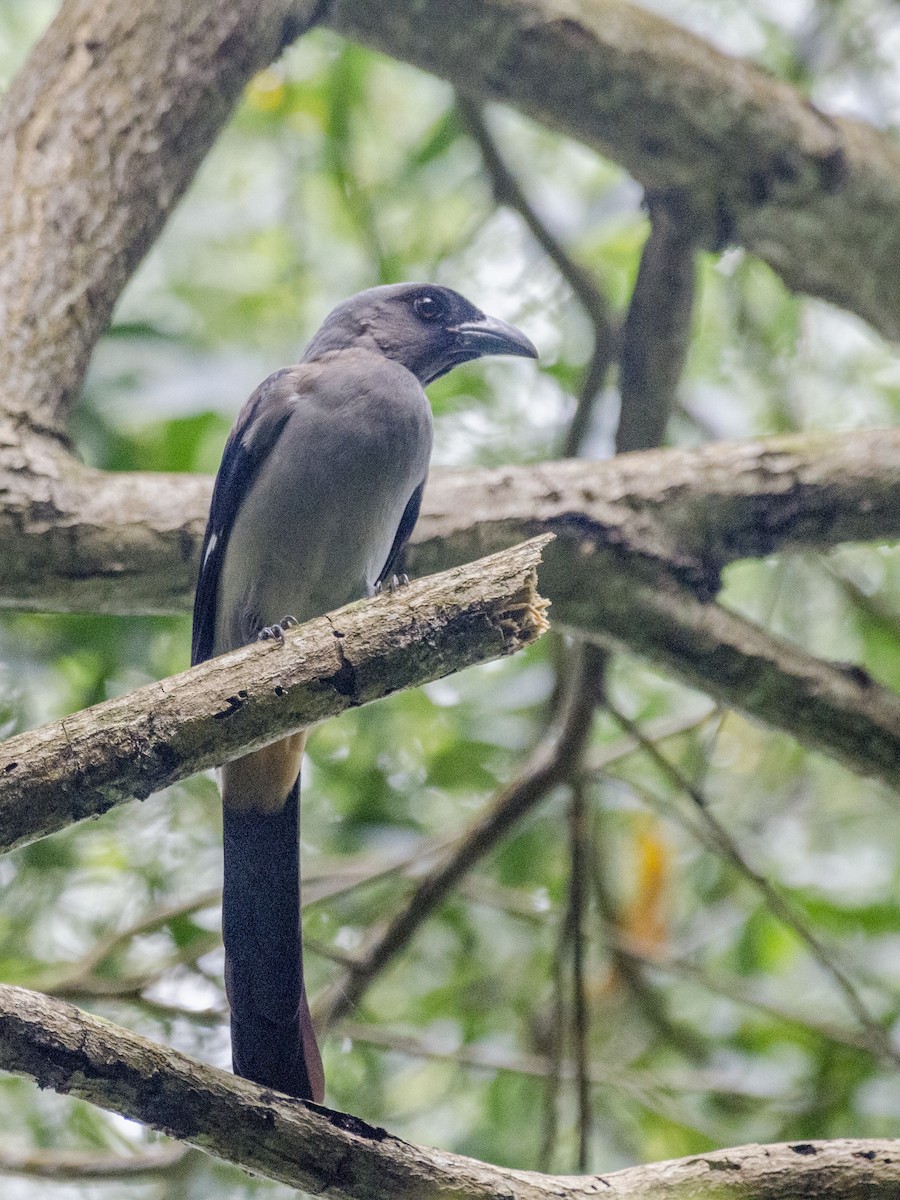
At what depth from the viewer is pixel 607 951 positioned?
14.8ft

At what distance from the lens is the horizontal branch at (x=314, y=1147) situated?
72.8 inches

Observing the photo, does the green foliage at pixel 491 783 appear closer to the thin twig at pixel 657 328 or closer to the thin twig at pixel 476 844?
the thin twig at pixel 476 844

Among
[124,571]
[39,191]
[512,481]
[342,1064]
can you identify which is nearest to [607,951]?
[342,1064]

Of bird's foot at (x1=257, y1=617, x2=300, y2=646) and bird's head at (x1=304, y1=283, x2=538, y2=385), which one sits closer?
bird's foot at (x1=257, y1=617, x2=300, y2=646)

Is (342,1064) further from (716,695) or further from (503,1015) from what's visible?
(716,695)

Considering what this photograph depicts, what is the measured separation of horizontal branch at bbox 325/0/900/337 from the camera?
4.03 meters

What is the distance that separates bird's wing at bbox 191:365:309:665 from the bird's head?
42cm

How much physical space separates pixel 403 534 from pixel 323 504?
15.9 inches

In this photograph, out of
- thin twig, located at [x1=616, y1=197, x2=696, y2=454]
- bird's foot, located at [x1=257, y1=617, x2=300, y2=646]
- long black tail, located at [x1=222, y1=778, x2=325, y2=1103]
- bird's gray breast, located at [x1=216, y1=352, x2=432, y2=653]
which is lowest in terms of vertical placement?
long black tail, located at [x1=222, y1=778, x2=325, y2=1103]

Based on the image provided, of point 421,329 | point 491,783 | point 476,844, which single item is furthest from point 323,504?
point 491,783

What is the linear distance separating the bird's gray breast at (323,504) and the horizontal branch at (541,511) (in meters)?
0.23

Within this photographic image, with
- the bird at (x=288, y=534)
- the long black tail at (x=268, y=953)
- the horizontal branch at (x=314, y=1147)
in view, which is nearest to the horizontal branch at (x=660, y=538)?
the bird at (x=288, y=534)

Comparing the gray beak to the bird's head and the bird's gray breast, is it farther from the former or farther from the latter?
the bird's gray breast

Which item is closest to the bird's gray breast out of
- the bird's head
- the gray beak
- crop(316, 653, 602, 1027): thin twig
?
the bird's head
